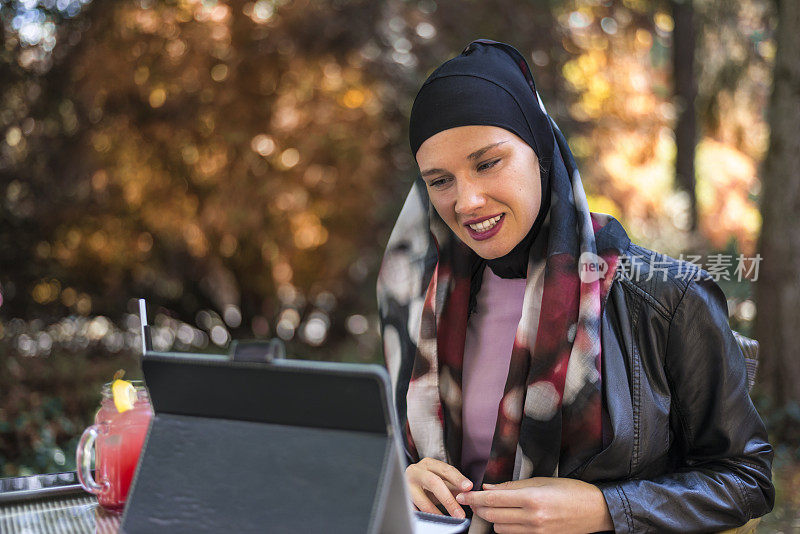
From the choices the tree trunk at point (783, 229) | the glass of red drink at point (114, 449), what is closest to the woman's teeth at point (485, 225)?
the glass of red drink at point (114, 449)

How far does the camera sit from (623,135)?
8.07 meters

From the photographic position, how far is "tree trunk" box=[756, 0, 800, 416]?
4.16 meters

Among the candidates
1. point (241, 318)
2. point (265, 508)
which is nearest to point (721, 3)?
point (241, 318)

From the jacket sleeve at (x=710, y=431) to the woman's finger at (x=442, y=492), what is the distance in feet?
0.79

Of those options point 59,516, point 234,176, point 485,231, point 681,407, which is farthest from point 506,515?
point 234,176

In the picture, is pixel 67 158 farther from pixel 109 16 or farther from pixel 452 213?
pixel 452 213

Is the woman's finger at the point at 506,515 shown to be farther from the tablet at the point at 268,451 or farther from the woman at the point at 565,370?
the tablet at the point at 268,451

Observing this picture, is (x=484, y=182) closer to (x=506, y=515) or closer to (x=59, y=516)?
(x=506, y=515)

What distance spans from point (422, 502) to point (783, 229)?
11.5 ft

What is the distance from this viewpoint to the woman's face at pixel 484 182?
1362 mm

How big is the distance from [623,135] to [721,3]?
1514mm

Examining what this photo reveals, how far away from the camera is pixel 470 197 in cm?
135

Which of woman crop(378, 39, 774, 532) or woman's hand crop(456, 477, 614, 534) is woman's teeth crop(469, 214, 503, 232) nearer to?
woman crop(378, 39, 774, 532)

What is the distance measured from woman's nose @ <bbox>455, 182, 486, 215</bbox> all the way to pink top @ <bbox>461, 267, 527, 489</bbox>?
269 millimetres
